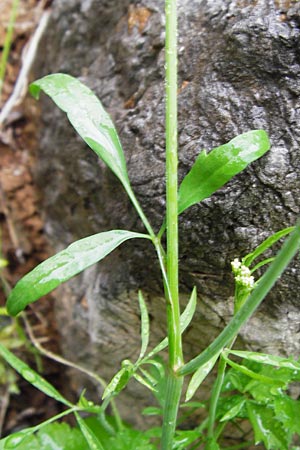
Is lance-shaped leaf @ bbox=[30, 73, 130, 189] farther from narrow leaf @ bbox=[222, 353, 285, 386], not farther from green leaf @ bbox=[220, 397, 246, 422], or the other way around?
green leaf @ bbox=[220, 397, 246, 422]

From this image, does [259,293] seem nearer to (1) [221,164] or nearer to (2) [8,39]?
(1) [221,164]

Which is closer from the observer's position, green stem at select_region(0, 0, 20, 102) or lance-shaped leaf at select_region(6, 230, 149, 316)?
lance-shaped leaf at select_region(6, 230, 149, 316)

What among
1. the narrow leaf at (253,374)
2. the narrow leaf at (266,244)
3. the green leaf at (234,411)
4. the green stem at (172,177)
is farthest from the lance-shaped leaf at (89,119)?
the green leaf at (234,411)

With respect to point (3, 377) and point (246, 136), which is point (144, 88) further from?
point (3, 377)

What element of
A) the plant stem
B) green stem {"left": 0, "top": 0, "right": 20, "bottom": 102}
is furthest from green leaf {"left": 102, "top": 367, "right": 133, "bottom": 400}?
green stem {"left": 0, "top": 0, "right": 20, "bottom": 102}

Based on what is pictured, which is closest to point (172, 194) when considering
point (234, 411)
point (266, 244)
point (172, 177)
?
point (172, 177)

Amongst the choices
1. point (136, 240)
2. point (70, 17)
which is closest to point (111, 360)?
point (136, 240)

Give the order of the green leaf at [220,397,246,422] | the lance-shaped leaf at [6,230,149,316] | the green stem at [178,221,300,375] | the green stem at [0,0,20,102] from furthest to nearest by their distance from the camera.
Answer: the green stem at [0,0,20,102] → the green leaf at [220,397,246,422] → the lance-shaped leaf at [6,230,149,316] → the green stem at [178,221,300,375]
